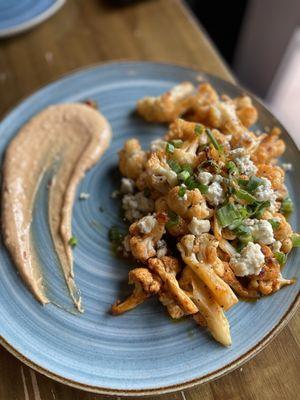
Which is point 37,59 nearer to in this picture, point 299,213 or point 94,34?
Answer: point 94,34

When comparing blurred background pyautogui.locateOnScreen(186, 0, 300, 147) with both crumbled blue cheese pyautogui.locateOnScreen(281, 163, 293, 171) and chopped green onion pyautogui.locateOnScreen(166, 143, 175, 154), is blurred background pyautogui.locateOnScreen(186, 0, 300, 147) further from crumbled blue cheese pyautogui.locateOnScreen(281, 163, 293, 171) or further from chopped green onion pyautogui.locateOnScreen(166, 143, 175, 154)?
chopped green onion pyautogui.locateOnScreen(166, 143, 175, 154)

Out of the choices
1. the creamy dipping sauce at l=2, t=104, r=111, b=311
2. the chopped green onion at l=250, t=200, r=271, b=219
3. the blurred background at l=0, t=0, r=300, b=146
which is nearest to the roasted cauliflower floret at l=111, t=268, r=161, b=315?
the creamy dipping sauce at l=2, t=104, r=111, b=311

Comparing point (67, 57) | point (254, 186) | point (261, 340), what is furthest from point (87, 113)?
point (261, 340)

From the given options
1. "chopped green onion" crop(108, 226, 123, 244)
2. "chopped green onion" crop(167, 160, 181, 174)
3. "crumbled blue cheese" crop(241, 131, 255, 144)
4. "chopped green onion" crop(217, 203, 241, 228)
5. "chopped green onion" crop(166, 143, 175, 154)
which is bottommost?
"chopped green onion" crop(108, 226, 123, 244)

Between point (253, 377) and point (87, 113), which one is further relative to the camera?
point (87, 113)

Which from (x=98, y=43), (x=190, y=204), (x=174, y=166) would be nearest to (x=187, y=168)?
(x=174, y=166)

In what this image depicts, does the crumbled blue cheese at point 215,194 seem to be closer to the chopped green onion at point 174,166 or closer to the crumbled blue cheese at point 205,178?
the crumbled blue cheese at point 205,178
